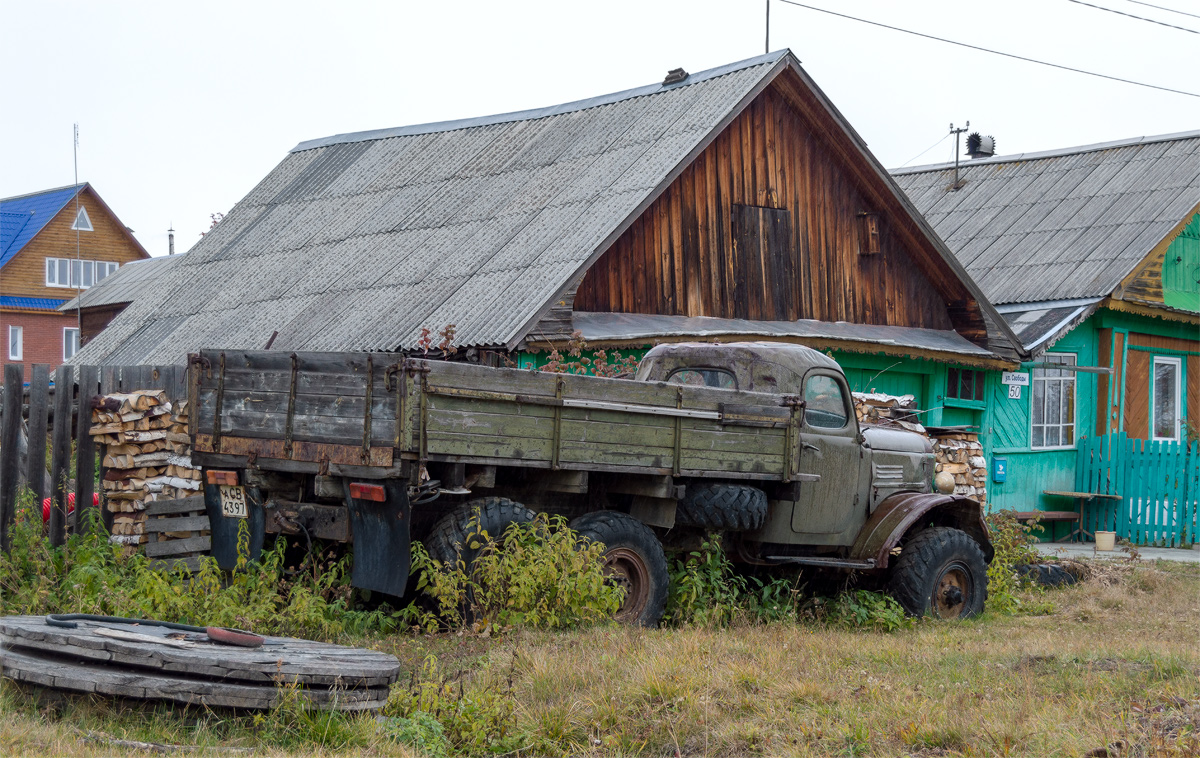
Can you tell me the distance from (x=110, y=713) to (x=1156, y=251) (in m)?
17.3

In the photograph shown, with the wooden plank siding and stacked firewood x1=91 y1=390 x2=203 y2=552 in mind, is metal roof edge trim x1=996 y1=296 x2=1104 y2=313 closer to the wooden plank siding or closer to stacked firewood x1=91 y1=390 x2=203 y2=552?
the wooden plank siding

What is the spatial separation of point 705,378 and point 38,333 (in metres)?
44.8

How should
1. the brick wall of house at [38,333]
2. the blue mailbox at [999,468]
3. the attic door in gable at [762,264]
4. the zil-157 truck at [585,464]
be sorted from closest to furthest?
the zil-157 truck at [585,464] → the attic door in gable at [762,264] → the blue mailbox at [999,468] → the brick wall of house at [38,333]

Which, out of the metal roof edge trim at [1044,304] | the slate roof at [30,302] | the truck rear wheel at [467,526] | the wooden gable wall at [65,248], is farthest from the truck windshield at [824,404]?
the slate roof at [30,302]

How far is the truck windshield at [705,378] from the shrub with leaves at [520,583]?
2311 mm

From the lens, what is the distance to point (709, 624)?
827 centimetres

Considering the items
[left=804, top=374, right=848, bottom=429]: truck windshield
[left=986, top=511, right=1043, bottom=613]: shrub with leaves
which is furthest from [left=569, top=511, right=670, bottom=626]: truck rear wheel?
[left=986, top=511, right=1043, bottom=613]: shrub with leaves

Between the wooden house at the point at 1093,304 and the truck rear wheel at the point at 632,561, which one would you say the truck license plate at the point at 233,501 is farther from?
the wooden house at the point at 1093,304

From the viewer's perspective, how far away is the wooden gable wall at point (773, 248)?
14383mm

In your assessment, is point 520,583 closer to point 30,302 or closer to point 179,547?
point 179,547

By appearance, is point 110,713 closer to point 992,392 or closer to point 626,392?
point 626,392

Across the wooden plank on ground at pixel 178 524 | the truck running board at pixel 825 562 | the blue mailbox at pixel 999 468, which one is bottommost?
the truck running board at pixel 825 562

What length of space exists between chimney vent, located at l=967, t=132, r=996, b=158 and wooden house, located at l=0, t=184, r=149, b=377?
33.1 metres

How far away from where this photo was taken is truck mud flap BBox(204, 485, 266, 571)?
8109 mm
